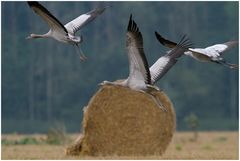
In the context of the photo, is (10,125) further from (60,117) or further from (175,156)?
(175,156)

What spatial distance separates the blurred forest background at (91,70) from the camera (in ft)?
145

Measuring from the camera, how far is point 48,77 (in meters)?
45.8

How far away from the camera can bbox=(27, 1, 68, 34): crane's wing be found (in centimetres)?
1267

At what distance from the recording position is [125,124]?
1783cm

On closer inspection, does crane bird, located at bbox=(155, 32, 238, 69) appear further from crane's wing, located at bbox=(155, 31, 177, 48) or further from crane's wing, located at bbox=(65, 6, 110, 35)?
crane's wing, located at bbox=(65, 6, 110, 35)

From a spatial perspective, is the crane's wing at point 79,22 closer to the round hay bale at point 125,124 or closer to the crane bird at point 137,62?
the crane bird at point 137,62

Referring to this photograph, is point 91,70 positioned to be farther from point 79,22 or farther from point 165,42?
point 165,42

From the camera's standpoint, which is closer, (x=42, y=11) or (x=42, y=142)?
(x=42, y=11)

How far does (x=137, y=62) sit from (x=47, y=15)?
1233 mm

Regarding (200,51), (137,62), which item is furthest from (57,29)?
(200,51)

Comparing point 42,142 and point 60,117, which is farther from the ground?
point 42,142

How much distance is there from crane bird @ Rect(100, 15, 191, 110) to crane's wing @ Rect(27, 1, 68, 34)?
0.94m

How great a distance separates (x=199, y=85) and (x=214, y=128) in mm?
4905

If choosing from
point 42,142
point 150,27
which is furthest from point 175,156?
point 150,27
